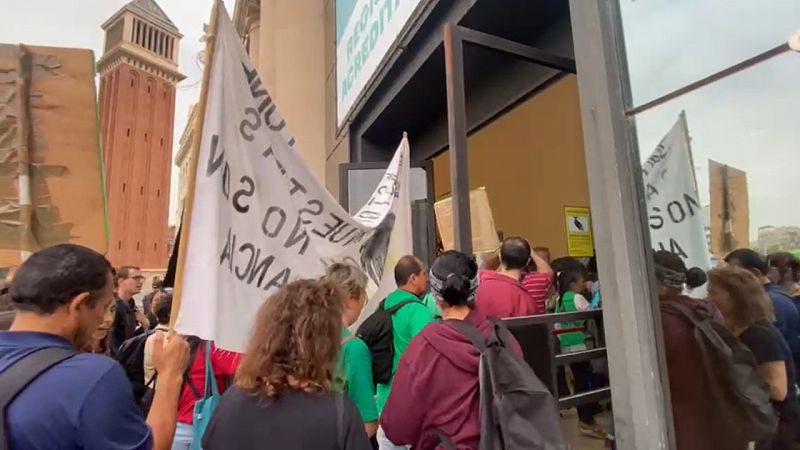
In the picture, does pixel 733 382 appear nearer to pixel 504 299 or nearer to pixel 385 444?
pixel 504 299

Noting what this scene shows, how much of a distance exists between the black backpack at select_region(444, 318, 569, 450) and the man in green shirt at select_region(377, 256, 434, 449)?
1.23 m

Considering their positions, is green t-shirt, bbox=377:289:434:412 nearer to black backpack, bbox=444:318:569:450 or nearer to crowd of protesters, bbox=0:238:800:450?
crowd of protesters, bbox=0:238:800:450

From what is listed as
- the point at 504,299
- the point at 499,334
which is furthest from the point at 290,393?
the point at 504,299

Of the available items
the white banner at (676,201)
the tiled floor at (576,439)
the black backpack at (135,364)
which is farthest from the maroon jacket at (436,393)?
the tiled floor at (576,439)

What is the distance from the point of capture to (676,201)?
2754 mm

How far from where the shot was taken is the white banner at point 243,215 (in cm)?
248

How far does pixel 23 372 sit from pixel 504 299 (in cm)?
258

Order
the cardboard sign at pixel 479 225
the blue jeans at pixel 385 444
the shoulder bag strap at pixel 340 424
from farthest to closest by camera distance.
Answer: the cardboard sign at pixel 479 225, the blue jeans at pixel 385 444, the shoulder bag strap at pixel 340 424

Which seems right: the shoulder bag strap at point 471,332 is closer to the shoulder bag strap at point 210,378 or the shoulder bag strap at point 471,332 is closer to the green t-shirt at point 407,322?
the green t-shirt at point 407,322

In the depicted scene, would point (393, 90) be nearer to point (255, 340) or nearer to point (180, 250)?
point (180, 250)

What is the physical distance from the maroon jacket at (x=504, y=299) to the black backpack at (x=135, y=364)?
230cm

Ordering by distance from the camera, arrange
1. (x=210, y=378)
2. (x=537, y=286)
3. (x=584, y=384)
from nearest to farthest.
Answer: (x=210, y=378) → (x=537, y=286) → (x=584, y=384)

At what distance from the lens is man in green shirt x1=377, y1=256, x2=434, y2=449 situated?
350cm

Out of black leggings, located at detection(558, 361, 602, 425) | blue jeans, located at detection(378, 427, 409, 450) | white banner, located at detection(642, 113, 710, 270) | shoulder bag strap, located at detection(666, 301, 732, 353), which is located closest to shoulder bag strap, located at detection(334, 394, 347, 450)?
blue jeans, located at detection(378, 427, 409, 450)
